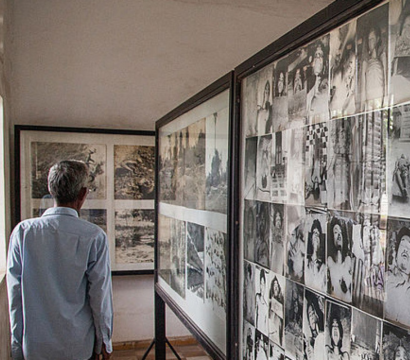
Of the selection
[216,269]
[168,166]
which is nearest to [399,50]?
[216,269]

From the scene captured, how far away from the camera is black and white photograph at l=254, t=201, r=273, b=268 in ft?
5.87

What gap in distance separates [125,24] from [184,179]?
231 cm

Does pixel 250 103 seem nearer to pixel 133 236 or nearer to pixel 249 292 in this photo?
pixel 249 292

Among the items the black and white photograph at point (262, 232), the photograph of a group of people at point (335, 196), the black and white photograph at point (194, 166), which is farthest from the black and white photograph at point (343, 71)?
the black and white photograph at point (194, 166)

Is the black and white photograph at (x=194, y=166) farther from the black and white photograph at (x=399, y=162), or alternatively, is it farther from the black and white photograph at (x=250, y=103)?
the black and white photograph at (x=399, y=162)

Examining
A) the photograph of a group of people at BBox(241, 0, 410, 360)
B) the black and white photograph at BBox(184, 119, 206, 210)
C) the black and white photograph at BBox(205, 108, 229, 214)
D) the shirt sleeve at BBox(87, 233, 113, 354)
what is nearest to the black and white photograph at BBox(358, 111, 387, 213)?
the photograph of a group of people at BBox(241, 0, 410, 360)

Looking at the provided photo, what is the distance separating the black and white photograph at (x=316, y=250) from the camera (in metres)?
1.40

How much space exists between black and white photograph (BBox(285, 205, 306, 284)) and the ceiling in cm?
345

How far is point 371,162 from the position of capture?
1196mm

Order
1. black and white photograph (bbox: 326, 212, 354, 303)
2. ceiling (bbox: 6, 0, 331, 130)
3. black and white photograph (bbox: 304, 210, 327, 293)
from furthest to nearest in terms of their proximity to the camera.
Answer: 1. ceiling (bbox: 6, 0, 331, 130)
2. black and white photograph (bbox: 304, 210, 327, 293)
3. black and white photograph (bbox: 326, 212, 354, 303)

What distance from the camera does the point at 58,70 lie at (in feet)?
14.7

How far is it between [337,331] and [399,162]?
1.82 feet

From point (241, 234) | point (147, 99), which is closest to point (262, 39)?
point (147, 99)

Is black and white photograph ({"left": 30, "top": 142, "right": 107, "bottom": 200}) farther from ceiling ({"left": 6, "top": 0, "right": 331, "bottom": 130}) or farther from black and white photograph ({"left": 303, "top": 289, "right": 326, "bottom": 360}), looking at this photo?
black and white photograph ({"left": 303, "top": 289, "right": 326, "bottom": 360})
